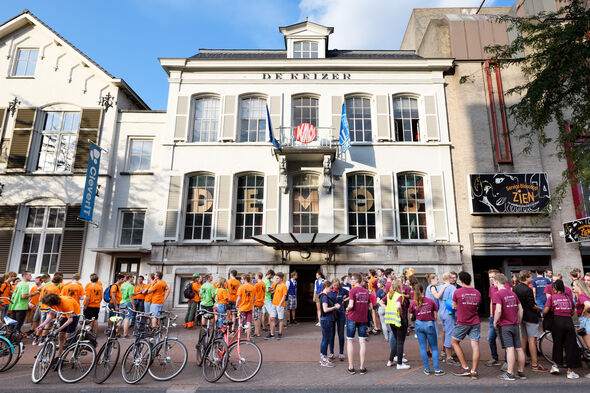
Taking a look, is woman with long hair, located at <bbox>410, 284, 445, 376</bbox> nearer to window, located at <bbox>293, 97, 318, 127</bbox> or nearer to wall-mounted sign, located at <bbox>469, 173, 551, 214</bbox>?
wall-mounted sign, located at <bbox>469, 173, 551, 214</bbox>

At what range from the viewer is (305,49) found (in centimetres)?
1655

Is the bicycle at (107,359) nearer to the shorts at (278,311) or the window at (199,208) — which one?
the shorts at (278,311)

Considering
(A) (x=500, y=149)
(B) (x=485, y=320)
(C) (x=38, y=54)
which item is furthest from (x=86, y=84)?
(B) (x=485, y=320)

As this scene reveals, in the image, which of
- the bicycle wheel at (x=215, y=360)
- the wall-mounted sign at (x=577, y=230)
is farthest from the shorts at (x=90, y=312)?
the wall-mounted sign at (x=577, y=230)

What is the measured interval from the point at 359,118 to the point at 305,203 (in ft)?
14.7

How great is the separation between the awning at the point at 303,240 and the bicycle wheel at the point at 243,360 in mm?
6146

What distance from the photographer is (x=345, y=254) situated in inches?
533

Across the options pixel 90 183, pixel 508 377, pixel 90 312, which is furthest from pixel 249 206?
pixel 508 377

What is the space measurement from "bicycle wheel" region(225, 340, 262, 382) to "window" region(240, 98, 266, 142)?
10375mm

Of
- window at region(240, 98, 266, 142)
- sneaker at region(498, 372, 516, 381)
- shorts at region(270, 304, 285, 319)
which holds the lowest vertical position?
sneaker at region(498, 372, 516, 381)

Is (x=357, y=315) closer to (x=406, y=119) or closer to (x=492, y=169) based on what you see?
(x=492, y=169)

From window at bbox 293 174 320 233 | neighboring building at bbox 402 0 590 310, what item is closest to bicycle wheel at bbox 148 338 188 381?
window at bbox 293 174 320 233

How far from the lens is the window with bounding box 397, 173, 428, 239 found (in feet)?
46.6

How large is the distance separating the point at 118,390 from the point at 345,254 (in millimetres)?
9178
